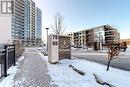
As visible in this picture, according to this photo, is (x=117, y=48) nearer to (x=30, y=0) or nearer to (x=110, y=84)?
(x=110, y=84)

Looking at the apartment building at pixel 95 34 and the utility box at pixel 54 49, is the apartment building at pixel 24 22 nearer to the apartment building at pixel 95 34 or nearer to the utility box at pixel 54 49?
the apartment building at pixel 95 34

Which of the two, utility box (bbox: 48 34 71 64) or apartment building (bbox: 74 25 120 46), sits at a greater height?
apartment building (bbox: 74 25 120 46)

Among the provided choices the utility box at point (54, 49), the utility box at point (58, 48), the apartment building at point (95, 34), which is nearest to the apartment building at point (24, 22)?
the apartment building at point (95, 34)

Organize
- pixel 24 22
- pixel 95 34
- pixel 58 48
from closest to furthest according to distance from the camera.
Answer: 1. pixel 58 48
2. pixel 95 34
3. pixel 24 22

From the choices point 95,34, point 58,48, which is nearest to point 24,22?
point 95,34

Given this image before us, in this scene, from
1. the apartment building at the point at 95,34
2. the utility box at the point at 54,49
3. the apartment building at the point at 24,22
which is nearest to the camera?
the utility box at the point at 54,49

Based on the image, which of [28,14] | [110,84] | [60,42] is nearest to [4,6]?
[60,42]

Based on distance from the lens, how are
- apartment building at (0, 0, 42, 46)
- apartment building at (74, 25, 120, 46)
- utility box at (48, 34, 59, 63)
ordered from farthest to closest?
1. apartment building at (0, 0, 42, 46)
2. apartment building at (74, 25, 120, 46)
3. utility box at (48, 34, 59, 63)

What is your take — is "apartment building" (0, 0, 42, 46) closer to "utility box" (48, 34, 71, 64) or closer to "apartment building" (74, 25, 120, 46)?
"apartment building" (74, 25, 120, 46)

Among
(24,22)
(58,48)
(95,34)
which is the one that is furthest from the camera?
(24,22)

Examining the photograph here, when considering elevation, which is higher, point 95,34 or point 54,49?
point 95,34

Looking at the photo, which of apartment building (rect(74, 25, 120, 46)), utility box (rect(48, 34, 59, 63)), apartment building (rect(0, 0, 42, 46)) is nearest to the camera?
utility box (rect(48, 34, 59, 63))

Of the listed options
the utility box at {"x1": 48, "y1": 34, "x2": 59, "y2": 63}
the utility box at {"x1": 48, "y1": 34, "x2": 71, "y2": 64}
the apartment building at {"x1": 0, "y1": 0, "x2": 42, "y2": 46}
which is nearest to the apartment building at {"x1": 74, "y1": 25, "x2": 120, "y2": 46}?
the apartment building at {"x1": 0, "y1": 0, "x2": 42, "y2": 46}

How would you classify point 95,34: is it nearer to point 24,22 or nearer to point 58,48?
point 24,22
